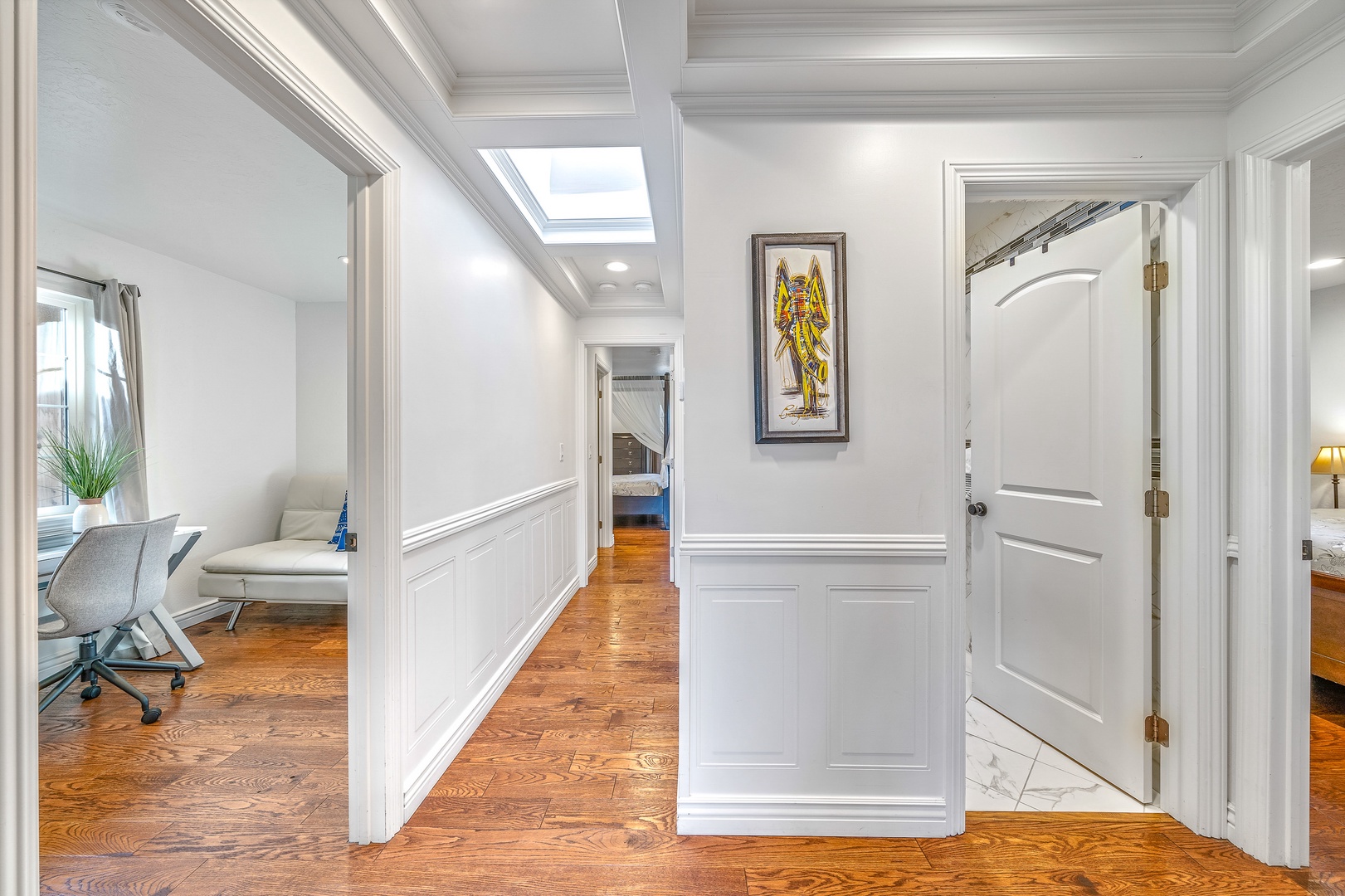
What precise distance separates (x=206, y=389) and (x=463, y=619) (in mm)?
3067

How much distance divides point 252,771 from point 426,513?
1.20 meters

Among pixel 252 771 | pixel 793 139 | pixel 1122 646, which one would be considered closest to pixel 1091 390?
pixel 1122 646

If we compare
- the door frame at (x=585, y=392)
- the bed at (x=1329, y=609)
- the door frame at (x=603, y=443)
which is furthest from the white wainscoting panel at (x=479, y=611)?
the bed at (x=1329, y=609)

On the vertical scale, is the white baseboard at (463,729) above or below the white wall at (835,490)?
below

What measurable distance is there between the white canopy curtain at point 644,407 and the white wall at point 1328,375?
6.73 meters

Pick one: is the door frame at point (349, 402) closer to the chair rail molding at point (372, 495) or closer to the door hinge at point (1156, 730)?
the chair rail molding at point (372, 495)

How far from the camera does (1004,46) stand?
61.5 inches

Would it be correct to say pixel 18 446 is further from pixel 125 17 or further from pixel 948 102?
pixel 948 102

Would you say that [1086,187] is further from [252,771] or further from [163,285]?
[163,285]

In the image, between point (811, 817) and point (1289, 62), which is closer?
point (1289, 62)

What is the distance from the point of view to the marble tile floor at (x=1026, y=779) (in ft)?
6.01

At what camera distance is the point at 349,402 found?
66.8 inches

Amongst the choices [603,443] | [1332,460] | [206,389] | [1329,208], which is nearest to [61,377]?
[206,389]

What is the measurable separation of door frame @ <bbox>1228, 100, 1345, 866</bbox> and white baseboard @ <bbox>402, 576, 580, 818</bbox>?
2489mm
